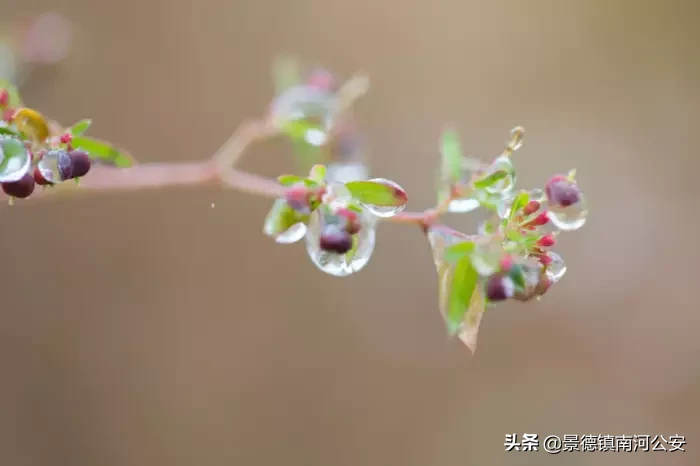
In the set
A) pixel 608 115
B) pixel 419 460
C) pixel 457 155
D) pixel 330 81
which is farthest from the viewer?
pixel 608 115

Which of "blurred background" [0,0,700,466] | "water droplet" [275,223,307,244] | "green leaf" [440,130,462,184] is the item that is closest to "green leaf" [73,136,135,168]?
"water droplet" [275,223,307,244]

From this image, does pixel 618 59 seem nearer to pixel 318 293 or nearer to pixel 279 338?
pixel 318 293

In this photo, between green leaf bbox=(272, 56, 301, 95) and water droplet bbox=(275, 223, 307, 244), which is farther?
green leaf bbox=(272, 56, 301, 95)

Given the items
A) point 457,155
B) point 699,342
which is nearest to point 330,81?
point 457,155

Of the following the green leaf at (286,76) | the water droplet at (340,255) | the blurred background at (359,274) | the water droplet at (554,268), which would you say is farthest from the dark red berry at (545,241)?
the blurred background at (359,274)

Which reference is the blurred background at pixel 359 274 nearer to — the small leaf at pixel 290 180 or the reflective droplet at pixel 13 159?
the small leaf at pixel 290 180

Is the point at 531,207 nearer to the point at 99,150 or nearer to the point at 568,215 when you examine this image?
the point at 568,215

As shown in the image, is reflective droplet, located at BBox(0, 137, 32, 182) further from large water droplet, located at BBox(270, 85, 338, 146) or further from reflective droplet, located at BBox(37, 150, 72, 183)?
large water droplet, located at BBox(270, 85, 338, 146)
